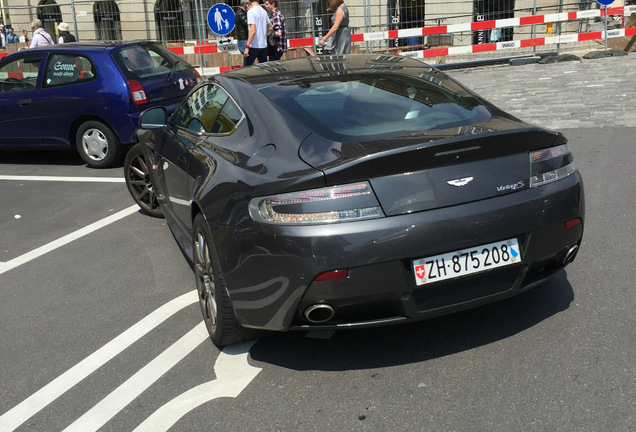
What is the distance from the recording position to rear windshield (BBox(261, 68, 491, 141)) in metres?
3.64

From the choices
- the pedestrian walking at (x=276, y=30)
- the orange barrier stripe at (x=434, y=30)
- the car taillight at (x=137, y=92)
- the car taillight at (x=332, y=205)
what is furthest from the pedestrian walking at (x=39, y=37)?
the car taillight at (x=332, y=205)

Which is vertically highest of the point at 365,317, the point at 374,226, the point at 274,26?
the point at 274,26

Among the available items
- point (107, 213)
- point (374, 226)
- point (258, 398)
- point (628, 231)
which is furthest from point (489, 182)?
point (107, 213)

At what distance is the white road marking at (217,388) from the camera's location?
318cm

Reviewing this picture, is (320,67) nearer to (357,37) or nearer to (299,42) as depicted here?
(357,37)

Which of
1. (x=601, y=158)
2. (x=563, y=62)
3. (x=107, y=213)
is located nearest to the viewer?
(x=107, y=213)

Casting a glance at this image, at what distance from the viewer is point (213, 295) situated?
3.82 metres

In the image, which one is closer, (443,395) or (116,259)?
(443,395)

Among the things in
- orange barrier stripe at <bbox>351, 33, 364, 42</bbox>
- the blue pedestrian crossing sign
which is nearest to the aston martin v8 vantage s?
the blue pedestrian crossing sign

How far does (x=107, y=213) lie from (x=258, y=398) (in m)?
4.14

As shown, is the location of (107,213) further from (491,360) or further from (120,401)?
(491,360)

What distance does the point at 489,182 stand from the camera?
330 cm

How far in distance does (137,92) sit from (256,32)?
4549 mm

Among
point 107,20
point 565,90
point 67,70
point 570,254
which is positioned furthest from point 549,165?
point 107,20
